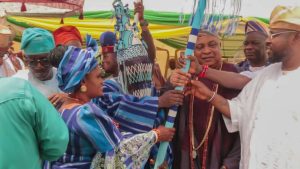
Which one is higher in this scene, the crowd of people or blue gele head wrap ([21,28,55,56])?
blue gele head wrap ([21,28,55,56])

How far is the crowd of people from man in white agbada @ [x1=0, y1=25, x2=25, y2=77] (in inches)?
31.6

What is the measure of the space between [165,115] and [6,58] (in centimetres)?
233

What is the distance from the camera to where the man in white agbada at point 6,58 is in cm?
372

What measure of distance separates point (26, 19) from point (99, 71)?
7.34 m

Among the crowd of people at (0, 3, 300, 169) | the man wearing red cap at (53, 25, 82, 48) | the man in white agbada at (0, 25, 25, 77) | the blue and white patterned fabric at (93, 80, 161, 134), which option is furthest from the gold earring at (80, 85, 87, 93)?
the man wearing red cap at (53, 25, 82, 48)

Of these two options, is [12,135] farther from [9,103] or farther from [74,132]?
[74,132]

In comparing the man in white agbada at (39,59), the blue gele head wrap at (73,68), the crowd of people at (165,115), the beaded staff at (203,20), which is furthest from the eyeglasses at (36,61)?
the beaded staff at (203,20)

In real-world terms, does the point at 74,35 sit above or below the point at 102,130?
above

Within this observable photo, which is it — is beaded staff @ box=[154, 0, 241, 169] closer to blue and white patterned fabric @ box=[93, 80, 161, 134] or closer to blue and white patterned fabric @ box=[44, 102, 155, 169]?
blue and white patterned fabric @ box=[93, 80, 161, 134]

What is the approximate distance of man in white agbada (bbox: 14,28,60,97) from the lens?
3.66 metres

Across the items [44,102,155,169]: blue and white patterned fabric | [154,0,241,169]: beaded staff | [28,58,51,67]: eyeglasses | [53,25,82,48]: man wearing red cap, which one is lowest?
[44,102,155,169]: blue and white patterned fabric

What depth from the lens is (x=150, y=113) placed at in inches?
124

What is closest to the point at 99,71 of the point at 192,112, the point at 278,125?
the point at 192,112

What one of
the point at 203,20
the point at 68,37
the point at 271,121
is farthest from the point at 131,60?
the point at 68,37
